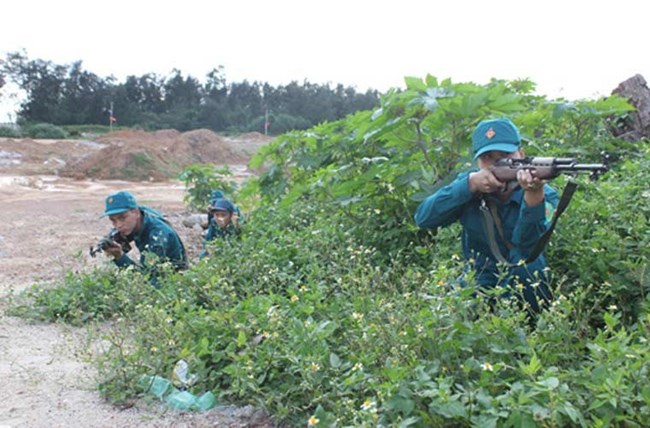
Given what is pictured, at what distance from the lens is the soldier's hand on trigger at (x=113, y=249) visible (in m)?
4.90

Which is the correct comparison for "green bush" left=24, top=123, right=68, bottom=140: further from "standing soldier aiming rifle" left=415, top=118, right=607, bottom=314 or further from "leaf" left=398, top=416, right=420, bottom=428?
"leaf" left=398, top=416, right=420, bottom=428

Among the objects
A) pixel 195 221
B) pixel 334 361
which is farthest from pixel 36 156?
pixel 334 361

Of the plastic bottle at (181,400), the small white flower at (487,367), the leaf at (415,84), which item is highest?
the leaf at (415,84)

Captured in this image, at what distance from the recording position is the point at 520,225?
9.80 ft

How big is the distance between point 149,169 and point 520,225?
2341 cm

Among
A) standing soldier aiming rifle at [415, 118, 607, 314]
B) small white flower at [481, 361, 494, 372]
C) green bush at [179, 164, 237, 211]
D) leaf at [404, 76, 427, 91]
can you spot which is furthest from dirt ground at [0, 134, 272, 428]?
leaf at [404, 76, 427, 91]

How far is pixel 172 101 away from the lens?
197ft

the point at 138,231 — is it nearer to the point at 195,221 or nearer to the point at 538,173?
the point at 538,173

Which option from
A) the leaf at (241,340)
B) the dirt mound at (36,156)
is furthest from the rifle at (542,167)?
the dirt mound at (36,156)

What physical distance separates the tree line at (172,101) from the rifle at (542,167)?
47.1m

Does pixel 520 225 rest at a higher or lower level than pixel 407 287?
higher

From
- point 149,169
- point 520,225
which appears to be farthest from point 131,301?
point 149,169

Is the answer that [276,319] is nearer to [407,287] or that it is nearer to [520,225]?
[407,287]

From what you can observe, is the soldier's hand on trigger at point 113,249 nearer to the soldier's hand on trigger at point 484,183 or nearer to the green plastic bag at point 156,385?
the green plastic bag at point 156,385
